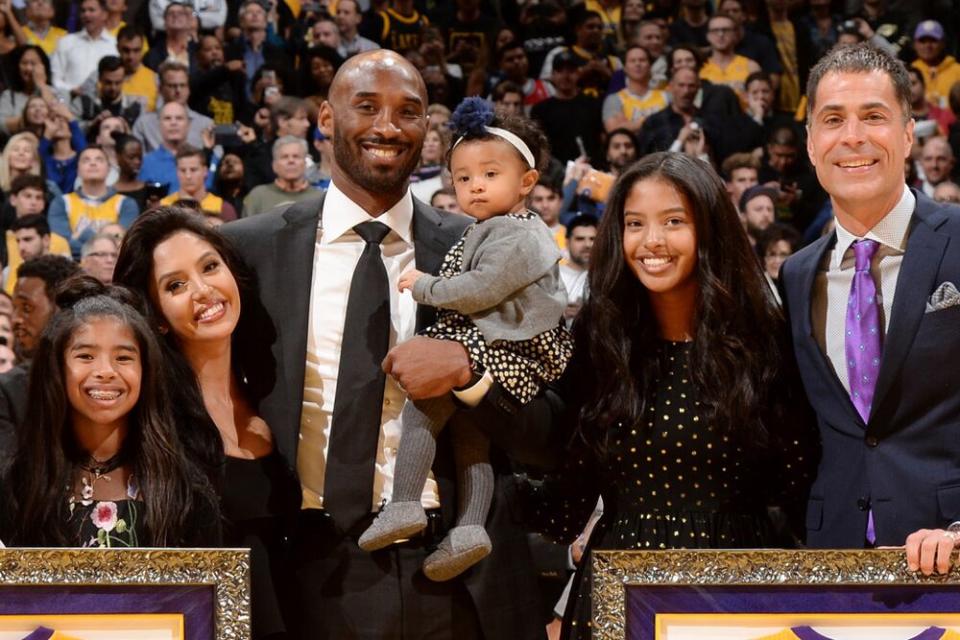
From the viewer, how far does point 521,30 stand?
12.3 m

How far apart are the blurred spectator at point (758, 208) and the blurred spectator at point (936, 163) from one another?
1.22 metres

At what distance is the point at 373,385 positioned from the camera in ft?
11.5

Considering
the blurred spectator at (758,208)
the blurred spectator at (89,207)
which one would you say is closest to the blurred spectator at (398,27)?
the blurred spectator at (89,207)

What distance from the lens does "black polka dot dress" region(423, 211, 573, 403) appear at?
3.36 m

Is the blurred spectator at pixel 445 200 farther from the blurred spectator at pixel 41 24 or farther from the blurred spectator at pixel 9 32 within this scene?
the blurred spectator at pixel 41 24

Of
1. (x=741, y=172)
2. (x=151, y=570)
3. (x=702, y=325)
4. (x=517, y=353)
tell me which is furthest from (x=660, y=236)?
(x=741, y=172)

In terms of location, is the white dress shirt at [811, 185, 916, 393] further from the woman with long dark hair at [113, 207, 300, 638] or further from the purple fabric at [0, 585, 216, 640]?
the purple fabric at [0, 585, 216, 640]

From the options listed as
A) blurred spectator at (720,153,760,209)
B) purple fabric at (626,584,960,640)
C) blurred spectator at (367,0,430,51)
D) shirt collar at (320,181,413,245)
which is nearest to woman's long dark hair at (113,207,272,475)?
shirt collar at (320,181,413,245)

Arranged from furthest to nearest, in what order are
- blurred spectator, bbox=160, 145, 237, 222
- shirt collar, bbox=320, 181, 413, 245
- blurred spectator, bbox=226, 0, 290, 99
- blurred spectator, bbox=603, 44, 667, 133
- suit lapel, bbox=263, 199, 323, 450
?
blurred spectator, bbox=226, 0, 290, 99, blurred spectator, bbox=603, 44, 667, 133, blurred spectator, bbox=160, 145, 237, 222, shirt collar, bbox=320, 181, 413, 245, suit lapel, bbox=263, 199, 323, 450

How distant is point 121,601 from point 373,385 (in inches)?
34.1

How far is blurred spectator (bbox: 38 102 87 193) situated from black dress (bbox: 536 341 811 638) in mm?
7511

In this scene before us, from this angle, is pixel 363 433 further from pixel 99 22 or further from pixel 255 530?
pixel 99 22

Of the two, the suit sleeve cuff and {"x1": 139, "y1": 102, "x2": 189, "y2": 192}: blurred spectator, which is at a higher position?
{"x1": 139, "y1": 102, "x2": 189, "y2": 192}: blurred spectator

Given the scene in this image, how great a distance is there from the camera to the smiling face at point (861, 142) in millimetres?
3238
